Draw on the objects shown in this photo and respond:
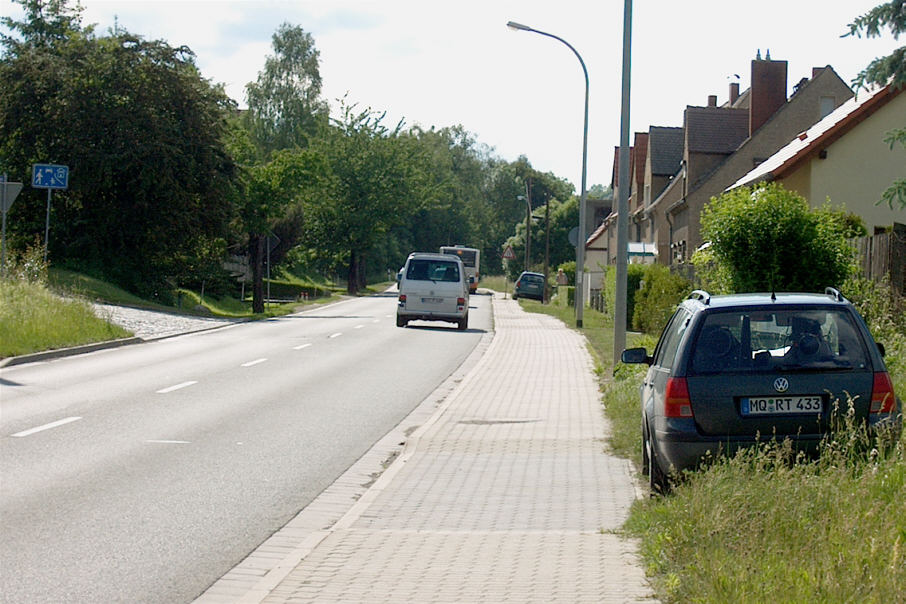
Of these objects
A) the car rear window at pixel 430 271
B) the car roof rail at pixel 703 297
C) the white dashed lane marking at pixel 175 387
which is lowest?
the white dashed lane marking at pixel 175 387

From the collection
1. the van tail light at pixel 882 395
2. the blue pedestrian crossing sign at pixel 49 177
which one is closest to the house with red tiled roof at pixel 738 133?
the blue pedestrian crossing sign at pixel 49 177

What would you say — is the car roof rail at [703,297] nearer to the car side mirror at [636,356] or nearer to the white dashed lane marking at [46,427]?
the car side mirror at [636,356]

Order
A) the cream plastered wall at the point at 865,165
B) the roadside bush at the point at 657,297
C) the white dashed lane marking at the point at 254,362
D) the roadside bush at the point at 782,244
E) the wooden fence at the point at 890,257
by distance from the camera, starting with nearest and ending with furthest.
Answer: the roadside bush at the point at 782,244
the wooden fence at the point at 890,257
the white dashed lane marking at the point at 254,362
the roadside bush at the point at 657,297
the cream plastered wall at the point at 865,165

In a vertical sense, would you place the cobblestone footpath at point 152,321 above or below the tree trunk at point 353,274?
below

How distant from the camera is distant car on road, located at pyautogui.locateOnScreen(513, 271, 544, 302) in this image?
2709 inches

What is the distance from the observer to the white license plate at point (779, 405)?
7531mm

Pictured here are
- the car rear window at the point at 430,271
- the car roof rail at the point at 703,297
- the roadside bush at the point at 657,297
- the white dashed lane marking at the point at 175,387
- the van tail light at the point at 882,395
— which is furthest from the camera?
the car rear window at the point at 430,271

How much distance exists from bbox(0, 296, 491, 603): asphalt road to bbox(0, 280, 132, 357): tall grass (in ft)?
2.97

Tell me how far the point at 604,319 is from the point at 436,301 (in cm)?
860

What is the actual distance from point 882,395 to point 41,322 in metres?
18.7

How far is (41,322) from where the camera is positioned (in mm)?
22766

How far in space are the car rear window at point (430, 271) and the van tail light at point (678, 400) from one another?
25.4 meters

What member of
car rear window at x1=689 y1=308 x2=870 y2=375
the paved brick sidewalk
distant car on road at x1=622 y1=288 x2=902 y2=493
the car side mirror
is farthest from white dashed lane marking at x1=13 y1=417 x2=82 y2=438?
car rear window at x1=689 y1=308 x2=870 y2=375

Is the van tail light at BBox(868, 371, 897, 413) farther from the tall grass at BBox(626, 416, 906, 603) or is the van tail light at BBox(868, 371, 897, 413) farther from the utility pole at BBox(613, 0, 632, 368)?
the utility pole at BBox(613, 0, 632, 368)
